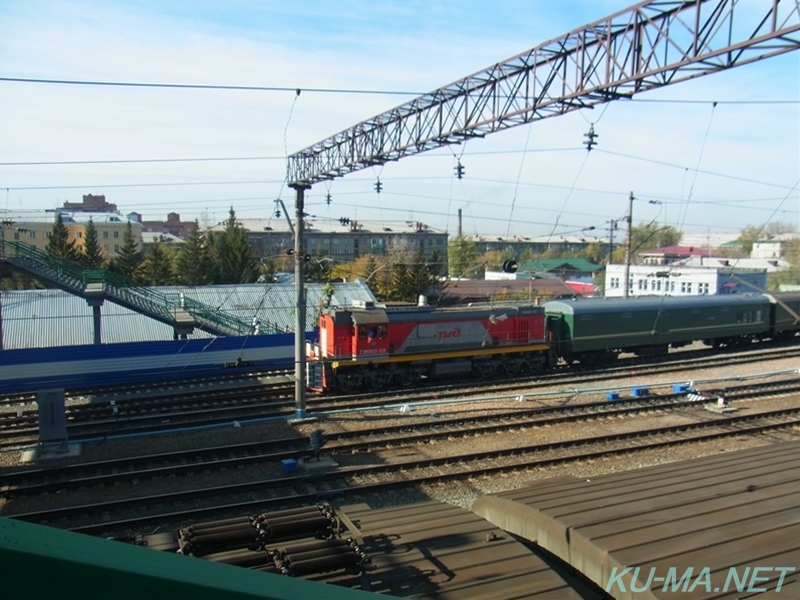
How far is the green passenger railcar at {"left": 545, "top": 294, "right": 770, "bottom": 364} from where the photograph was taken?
2258 centimetres

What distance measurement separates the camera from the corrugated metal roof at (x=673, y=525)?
3629mm

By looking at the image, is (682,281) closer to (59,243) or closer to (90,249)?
(90,249)

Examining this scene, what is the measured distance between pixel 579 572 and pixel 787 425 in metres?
13.2

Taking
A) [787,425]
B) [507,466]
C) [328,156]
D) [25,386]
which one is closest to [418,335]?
[328,156]

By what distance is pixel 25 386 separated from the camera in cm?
1847

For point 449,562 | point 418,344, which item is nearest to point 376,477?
point 449,562

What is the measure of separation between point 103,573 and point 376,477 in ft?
35.4

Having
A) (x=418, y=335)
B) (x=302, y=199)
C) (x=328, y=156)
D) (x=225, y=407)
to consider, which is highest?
(x=328, y=156)

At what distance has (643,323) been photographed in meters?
23.9

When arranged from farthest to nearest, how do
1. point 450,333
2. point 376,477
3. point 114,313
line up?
point 114,313, point 450,333, point 376,477

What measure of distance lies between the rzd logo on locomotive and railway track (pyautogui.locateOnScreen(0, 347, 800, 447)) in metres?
1.56

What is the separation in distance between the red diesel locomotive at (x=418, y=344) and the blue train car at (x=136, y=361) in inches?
99.5

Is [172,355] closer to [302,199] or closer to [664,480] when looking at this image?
[302,199]

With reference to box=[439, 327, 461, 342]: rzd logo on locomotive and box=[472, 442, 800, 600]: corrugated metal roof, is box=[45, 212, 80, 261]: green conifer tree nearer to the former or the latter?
box=[439, 327, 461, 342]: rzd logo on locomotive
